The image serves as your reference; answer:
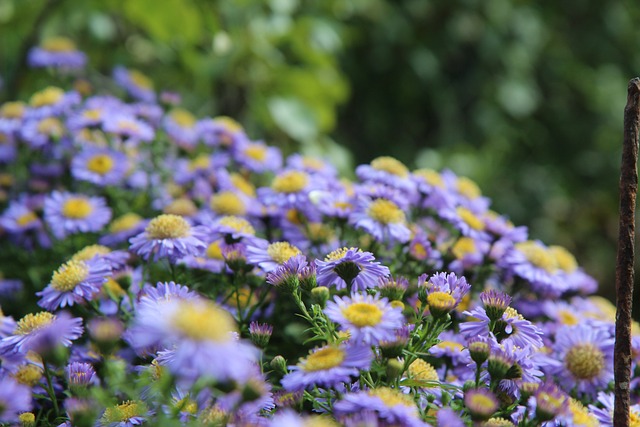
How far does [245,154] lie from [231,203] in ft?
0.80

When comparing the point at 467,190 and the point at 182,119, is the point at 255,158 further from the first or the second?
the point at 467,190

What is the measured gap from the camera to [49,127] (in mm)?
1137

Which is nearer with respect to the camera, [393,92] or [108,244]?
[108,244]

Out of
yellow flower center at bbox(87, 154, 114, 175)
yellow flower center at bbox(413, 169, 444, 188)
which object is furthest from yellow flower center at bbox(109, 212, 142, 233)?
yellow flower center at bbox(413, 169, 444, 188)

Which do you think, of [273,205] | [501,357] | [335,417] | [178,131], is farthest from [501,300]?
[178,131]

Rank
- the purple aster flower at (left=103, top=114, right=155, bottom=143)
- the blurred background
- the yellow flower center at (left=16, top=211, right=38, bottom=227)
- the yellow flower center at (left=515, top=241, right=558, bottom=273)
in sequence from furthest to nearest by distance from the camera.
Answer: the blurred background < the purple aster flower at (left=103, top=114, right=155, bottom=143) < the yellow flower center at (left=16, top=211, right=38, bottom=227) < the yellow flower center at (left=515, top=241, right=558, bottom=273)

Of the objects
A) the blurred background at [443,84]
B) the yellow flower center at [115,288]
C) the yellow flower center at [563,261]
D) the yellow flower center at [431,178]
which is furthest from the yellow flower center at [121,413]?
the blurred background at [443,84]

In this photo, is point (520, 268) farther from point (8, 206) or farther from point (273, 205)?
point (8, 206)

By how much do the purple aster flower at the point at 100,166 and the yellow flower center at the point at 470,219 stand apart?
0.54 m

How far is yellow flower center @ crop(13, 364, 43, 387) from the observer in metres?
0.68

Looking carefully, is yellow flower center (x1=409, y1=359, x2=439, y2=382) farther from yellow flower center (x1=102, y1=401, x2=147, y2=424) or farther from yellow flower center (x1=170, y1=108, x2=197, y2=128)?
yellow flower center (x1=170, y1=108, x2=197, y2=128)

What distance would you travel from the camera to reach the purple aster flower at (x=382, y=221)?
2.71 feet

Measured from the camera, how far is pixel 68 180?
47.2 inches

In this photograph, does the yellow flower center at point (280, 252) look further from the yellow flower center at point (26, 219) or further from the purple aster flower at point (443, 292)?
the yellow flower center at point (26, 219)
